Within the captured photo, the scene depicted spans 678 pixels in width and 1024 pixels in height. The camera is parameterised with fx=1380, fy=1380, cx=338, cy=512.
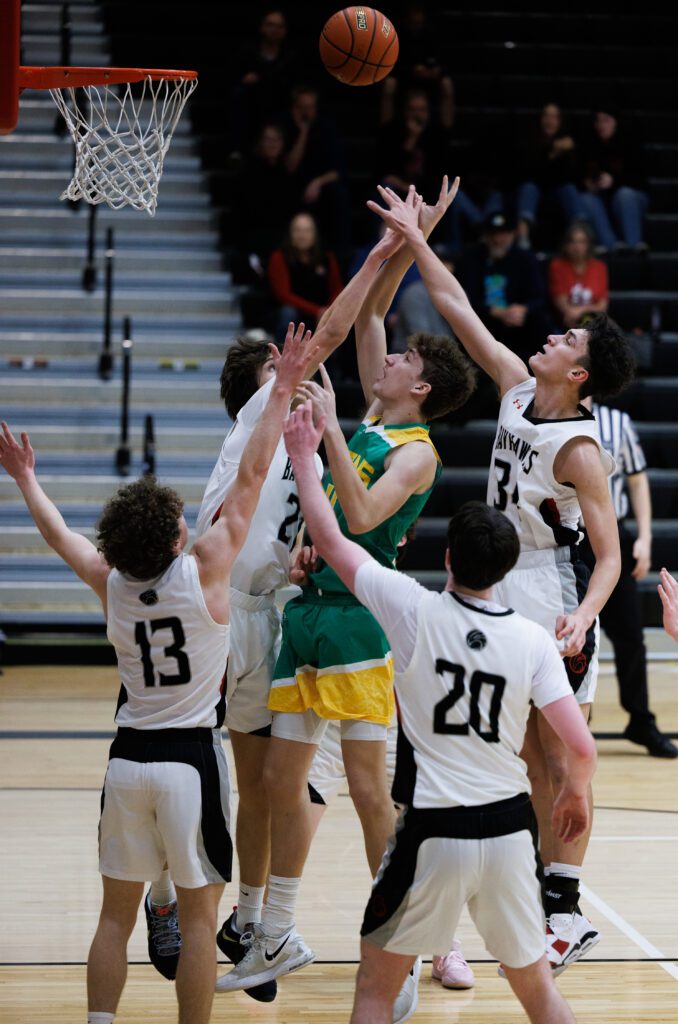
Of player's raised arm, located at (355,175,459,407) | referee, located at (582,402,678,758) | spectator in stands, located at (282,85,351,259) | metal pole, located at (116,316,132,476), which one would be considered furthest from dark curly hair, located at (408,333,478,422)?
spectator in stands, located at (282,85,351,259)

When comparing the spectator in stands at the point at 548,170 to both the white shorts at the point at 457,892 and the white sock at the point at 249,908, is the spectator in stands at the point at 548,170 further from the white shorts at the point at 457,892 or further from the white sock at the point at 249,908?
the white shorts at the point at 457,892

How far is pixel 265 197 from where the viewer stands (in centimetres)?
1109

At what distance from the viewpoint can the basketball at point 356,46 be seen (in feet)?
16.6

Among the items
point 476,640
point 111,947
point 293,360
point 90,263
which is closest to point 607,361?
point 293,360

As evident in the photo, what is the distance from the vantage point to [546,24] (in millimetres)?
13859

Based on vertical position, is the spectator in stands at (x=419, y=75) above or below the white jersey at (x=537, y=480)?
above

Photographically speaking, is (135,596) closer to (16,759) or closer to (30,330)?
(16,759)

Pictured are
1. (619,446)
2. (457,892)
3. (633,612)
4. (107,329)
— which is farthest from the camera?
(107,329)

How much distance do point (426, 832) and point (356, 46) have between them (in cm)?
310

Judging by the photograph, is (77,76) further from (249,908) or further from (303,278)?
(303,278)

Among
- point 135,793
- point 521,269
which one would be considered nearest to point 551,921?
point 135,793

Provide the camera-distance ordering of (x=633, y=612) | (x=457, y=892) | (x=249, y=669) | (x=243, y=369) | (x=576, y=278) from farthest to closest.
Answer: (x=576, y=278) < (x=633, y=612) < (x=243, y=369) < (x=249, y=669) < (x=457, y=892)

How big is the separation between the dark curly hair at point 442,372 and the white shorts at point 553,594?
55cm

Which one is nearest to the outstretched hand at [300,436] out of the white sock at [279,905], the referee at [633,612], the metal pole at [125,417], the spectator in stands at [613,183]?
the white sock at [279,905]
